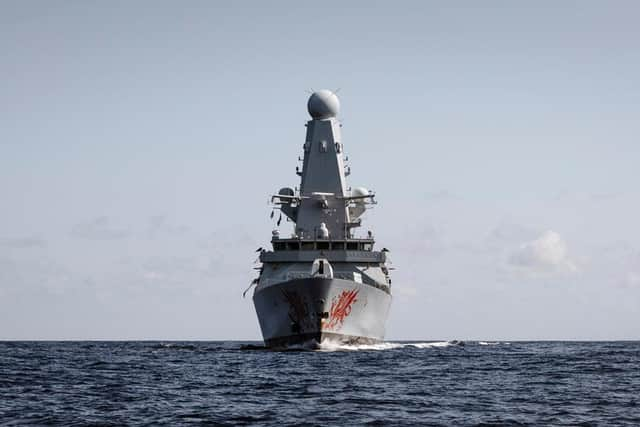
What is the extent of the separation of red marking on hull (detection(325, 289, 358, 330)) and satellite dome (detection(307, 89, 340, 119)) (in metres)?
23.9

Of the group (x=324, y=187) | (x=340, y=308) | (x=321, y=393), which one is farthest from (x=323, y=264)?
(x=321, y=393)

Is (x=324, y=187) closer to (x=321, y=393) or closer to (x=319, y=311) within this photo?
(x=319, y=311)

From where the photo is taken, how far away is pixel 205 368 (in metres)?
53.6

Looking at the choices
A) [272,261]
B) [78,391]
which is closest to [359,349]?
[272,261]

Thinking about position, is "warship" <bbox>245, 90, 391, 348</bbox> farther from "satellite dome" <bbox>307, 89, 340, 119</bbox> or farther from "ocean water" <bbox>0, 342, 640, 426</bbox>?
"ocean water" <bbox>0, 342, 640, 426</bbox>

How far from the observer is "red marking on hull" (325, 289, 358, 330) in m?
65.6

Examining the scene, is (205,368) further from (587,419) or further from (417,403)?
(587,419)

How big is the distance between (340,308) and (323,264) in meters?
3.29

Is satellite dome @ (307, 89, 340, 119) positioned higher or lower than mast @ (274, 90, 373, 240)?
higher

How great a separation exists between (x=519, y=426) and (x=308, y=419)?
625 cm

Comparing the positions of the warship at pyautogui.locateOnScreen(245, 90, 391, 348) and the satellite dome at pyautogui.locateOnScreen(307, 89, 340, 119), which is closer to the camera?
the warship at pyautogui.locateOnScreen(245, 90, 391, 348)

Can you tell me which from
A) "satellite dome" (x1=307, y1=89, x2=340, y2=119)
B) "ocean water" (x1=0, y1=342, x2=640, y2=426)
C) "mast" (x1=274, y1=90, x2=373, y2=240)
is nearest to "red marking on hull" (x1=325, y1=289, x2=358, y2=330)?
"ocean water" (x1=0, y1=342, x2=640, y2=426)

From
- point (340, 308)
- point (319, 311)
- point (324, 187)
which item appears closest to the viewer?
point (319, 311)

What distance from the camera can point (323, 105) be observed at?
86250 millimetres
